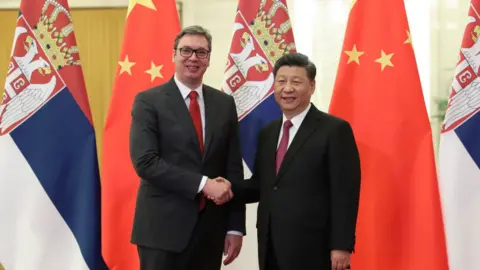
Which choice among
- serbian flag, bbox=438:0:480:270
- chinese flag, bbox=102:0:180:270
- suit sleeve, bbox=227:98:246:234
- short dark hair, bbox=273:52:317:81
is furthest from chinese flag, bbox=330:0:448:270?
chinese flag, bbox=102:0:180:270

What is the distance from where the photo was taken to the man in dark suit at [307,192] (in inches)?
81.4

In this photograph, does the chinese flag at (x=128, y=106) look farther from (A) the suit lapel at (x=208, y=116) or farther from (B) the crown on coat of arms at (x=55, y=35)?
(A) the suit lapel at (x=208, y=116)

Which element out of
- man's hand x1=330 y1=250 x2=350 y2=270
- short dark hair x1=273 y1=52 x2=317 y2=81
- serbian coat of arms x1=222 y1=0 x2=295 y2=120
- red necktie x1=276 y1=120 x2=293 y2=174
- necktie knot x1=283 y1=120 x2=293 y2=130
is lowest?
man's hand x1=330 y1=250 x2=350 y2=270

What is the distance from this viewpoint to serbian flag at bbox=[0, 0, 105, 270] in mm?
2562

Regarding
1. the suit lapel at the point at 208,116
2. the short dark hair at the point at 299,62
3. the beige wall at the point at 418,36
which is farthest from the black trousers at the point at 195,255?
the beige wall at the point at 418,36

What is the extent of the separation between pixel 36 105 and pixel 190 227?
0.99 metres

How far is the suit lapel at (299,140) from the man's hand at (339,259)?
35 centimetres

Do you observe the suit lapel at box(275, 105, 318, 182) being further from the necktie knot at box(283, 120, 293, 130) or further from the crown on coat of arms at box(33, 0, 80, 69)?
the crown on coat of arms at box(33, 0, 80, 69)

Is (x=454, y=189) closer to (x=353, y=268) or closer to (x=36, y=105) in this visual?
(x=353, y=268)

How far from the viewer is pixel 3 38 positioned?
4.08 meters

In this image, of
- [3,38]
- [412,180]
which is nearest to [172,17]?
[412,180]

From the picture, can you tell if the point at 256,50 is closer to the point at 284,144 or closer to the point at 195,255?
the point at 284,144

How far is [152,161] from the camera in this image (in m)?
2.09

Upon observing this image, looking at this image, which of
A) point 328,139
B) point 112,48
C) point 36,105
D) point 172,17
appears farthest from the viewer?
point 112,48
